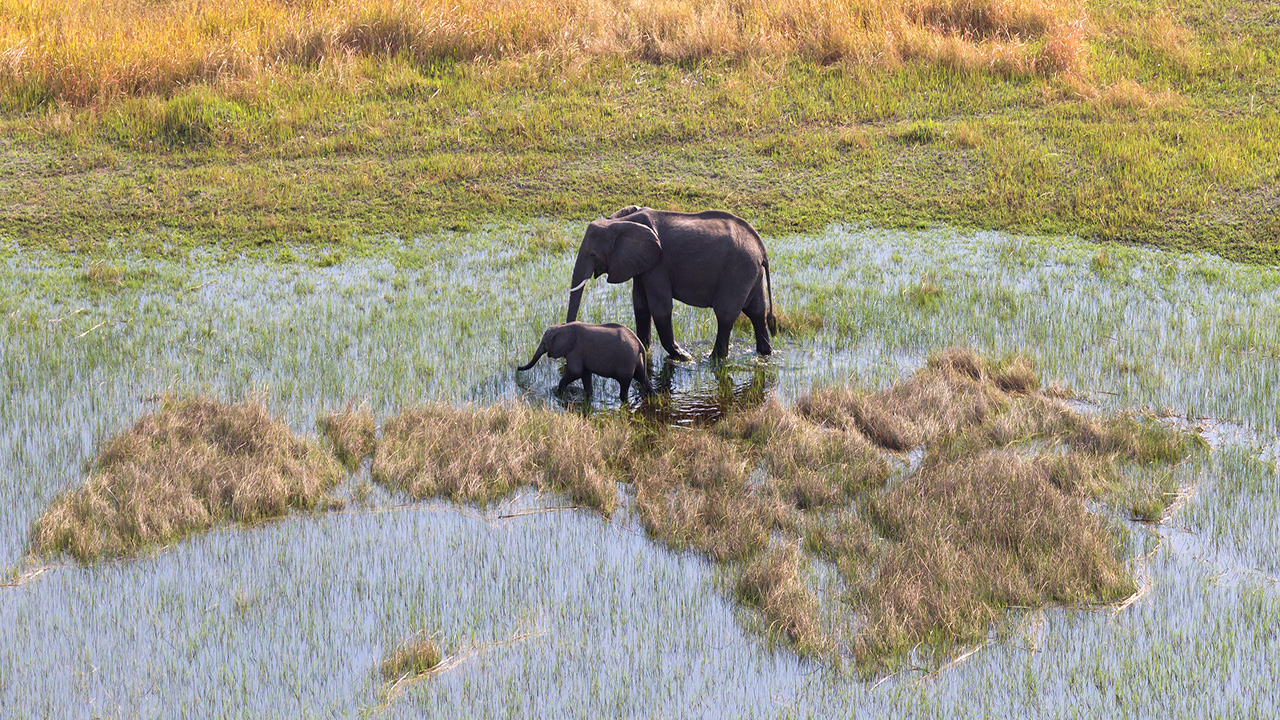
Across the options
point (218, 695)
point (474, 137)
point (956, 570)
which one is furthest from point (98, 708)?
point (474, 137)

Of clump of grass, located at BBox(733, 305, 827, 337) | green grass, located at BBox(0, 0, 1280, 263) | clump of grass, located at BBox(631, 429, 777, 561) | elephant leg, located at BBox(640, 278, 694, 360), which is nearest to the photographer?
clump of grass, located at BBox(631, 429, 777, 561)

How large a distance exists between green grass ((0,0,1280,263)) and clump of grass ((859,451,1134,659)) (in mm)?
6743

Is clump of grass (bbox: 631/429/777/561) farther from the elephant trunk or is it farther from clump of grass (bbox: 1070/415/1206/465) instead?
clump of grass (bbox: 1070/415/1206/465)

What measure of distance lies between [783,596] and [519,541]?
1874 millimetres

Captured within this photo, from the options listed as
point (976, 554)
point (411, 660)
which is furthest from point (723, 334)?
point (411, 660)

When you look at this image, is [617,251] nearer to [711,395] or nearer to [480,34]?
[711,395]

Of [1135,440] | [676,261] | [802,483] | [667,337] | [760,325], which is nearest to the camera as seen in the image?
[802,483]

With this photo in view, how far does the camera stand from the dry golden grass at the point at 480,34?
17234 mm

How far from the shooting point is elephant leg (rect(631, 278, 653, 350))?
1072 centimetres

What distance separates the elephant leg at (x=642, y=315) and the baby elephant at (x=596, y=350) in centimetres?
111

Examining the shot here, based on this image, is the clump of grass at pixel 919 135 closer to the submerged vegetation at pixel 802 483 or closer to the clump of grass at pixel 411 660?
the submerged vegetation at pixel 802 483

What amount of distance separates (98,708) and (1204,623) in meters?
5.98

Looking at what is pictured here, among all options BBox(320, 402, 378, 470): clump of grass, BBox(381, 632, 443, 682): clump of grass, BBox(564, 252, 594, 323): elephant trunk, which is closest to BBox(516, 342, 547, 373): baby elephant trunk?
BBox(564, 252, 594, 323): elephant trunk

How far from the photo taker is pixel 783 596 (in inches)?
258
